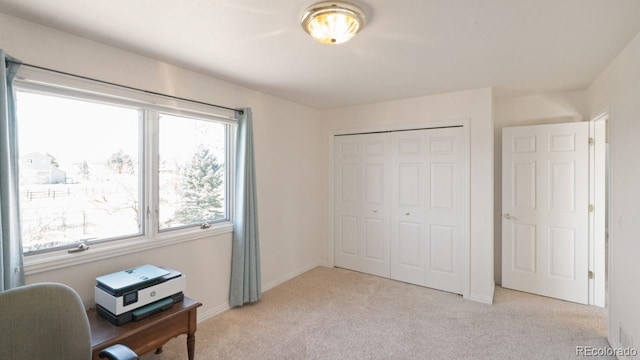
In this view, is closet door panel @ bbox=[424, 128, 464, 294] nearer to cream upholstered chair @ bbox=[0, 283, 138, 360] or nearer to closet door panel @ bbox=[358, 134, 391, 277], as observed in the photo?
closet door panel @ bbox=[358, 134, 391, 277]

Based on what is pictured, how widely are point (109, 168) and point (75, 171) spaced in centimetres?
21

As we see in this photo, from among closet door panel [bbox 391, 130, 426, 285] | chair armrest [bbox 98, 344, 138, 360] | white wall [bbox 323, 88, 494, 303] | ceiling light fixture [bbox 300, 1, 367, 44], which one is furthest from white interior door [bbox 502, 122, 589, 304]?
chair armrest [bbox 98, 344, 138, 360]

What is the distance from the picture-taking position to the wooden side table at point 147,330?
1.70 metres

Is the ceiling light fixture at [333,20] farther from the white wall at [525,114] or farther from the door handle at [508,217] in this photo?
the door handle at [508,217]

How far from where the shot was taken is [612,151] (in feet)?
7.49

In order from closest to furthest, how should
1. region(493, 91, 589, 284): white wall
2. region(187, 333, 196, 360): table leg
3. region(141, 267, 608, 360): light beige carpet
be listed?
region(187, 333, 196, 360): table leg < region(141, 267, 608, 360): light beige carpet < region(493, 91, 589, 284): white wall

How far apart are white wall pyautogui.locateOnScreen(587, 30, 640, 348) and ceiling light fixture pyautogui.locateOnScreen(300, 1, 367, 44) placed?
1.86 m

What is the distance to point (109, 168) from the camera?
226cm

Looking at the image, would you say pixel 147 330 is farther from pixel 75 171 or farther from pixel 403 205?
pixel 403 205

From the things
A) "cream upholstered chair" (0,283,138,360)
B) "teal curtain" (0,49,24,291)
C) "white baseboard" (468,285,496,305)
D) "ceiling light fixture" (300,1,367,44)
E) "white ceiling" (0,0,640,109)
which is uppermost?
"white ceiling" (0,0,640,109)

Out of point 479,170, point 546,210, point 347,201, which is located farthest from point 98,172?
point 546,210

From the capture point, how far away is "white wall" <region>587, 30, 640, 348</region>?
1903 millimetres

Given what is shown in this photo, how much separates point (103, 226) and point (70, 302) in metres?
0.92

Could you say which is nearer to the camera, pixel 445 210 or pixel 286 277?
pixel 445 210
